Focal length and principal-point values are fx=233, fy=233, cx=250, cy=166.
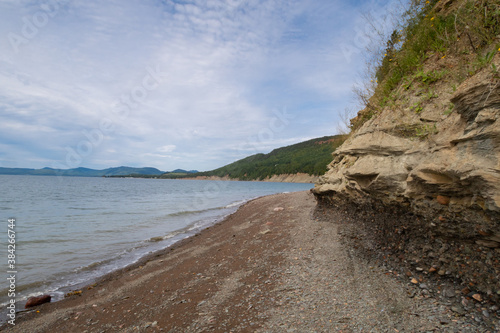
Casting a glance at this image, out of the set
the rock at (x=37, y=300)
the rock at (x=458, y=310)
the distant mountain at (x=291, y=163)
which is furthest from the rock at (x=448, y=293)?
the distant mountain at (x=291, y=163)

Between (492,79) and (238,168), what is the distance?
173401 millimetres

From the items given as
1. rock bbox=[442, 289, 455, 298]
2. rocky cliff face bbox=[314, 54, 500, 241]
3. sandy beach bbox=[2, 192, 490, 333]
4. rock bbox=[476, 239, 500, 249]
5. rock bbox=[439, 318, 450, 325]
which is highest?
rocky cliff face bbox=[314, 54, 500, 241]

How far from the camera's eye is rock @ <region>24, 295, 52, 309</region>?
6.70 m

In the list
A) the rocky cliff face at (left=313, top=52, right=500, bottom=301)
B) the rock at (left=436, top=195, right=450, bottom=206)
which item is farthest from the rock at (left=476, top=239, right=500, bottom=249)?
the rock at (left=436, top=195, right=450, bottom=206)

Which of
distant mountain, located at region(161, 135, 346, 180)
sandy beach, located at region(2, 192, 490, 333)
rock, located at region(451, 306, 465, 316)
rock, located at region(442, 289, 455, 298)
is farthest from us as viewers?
distant mountain, located at region(161, 135, 346, 180)

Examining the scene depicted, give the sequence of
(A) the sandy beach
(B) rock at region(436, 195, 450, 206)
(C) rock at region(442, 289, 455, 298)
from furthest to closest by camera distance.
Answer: (B) rock at region(436, 195, 450, 206) → (C) rock at region(442, 289, 455, 298) → (A) the sandy beach

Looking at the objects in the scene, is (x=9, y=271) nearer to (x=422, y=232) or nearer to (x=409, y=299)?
(x=409, y=299)

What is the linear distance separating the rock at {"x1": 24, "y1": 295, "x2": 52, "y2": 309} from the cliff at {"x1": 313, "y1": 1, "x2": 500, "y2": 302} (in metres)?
9.77

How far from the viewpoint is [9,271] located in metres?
8.77

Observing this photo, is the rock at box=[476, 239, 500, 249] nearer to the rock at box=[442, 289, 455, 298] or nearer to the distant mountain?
the rock at box=[442, 289, 455, 298]

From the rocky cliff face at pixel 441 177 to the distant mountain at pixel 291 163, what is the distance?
3746 inches

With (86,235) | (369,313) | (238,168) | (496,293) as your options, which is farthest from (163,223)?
(238,168)

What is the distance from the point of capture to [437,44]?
6211 millimetres

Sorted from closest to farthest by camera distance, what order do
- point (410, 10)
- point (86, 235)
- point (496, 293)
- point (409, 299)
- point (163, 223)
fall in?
point (496, 293) < point (409, 299) < point (410, 10) < point (86, 235) < point (163, 223)
